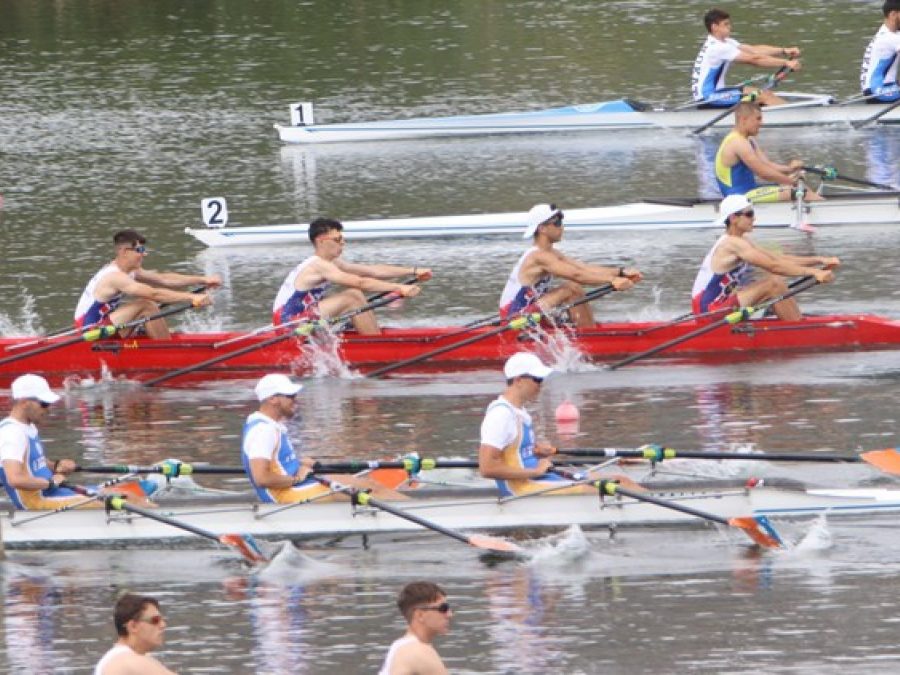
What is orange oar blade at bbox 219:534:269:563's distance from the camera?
14211 mm

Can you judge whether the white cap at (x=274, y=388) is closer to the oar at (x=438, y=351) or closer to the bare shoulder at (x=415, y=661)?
the bare shoulder at (x=415, y=661)

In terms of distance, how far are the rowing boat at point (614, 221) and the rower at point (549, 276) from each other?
539cm

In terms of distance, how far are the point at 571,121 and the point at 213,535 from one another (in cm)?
1677

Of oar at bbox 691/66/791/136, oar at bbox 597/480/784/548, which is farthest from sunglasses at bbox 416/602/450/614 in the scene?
oar at bbox 691/66/791/136

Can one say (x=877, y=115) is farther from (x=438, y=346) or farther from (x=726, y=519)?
(x=726, y=519)

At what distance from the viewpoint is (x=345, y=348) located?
763 inches

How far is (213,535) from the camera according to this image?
46.9ft

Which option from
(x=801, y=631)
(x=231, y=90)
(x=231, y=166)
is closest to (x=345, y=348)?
(x=801, y=631)

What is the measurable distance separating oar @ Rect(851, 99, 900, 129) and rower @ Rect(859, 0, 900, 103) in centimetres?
9

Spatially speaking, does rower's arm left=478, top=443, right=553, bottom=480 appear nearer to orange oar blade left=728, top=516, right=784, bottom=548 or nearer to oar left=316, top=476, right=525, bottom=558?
oar left=316, top=476, right=525, bottom=558

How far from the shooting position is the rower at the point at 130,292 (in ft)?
63.2

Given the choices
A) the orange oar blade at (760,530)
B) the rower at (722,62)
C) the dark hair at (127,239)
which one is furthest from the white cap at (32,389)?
the rower at (722,62)

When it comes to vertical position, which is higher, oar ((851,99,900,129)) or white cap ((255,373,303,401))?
oar ((851,99,900,129))

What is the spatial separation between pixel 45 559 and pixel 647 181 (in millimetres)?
14462
